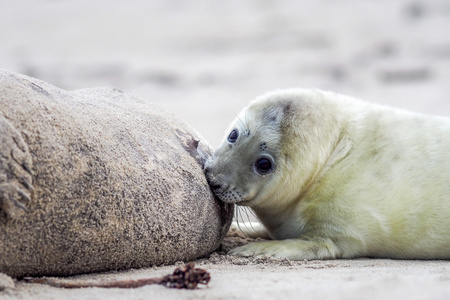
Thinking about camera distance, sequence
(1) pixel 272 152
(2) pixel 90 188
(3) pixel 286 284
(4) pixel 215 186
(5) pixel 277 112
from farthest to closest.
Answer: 1. (5) pixel 277 112
2. (1) pixel 272 152
3. (4) pixel 215 186
4. (2) pixel 90 188
5. (3) pixel 286 284

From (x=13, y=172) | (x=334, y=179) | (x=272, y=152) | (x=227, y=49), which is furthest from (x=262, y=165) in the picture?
(x=227, y=49)

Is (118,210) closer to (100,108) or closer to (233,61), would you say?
(100,108)

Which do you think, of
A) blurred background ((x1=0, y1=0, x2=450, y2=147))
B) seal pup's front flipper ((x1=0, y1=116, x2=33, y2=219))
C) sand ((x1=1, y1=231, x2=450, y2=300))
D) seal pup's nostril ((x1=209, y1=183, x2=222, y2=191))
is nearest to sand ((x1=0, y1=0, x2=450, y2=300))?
blurred background ((x1=0, y1=0, x2=450, y2=147))

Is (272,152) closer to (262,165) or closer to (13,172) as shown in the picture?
(262,165)

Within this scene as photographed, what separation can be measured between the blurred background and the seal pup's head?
385 cm

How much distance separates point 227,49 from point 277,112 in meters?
9.24

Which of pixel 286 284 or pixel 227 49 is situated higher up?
pixel 227 49

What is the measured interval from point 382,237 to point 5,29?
12740 millimetres

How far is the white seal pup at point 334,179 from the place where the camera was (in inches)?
134

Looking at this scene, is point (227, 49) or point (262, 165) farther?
point (227, 49)

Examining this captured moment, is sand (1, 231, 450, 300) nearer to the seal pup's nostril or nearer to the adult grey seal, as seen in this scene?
the adult grey seal

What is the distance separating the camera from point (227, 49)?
12633 millimetres

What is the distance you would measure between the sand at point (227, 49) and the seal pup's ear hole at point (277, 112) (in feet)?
11.2

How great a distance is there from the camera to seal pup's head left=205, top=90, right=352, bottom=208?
341 centimetres
